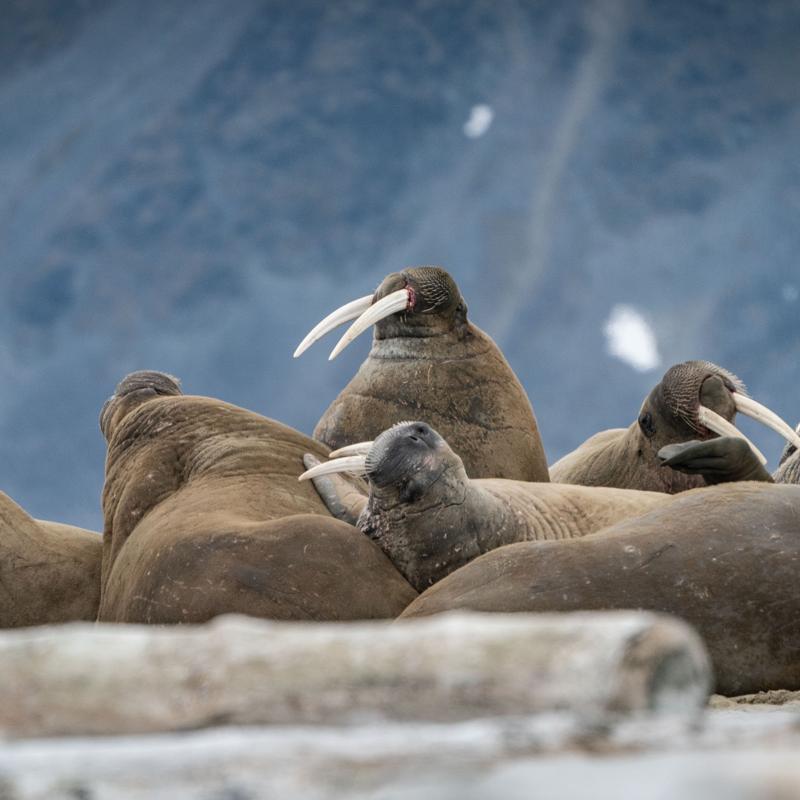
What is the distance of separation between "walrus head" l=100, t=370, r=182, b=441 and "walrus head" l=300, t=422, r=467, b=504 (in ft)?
5.27

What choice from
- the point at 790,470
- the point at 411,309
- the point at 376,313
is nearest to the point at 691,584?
the point at 376,313

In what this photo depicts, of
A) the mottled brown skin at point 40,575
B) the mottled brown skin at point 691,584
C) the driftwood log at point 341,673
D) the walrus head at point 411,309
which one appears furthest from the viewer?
the walrus head at point 411,309

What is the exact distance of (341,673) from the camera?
1.85 meters

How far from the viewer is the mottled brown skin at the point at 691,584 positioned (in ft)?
14.9

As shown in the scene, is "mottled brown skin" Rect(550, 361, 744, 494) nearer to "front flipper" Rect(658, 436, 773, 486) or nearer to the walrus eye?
the walrus eye

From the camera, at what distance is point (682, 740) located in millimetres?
1574

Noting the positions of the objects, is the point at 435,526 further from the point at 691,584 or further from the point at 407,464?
the point at 691,584

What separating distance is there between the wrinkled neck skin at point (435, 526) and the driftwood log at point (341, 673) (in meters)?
3.54

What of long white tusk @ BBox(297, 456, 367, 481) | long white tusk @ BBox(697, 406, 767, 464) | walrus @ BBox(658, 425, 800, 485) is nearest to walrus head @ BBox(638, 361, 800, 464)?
long white tusk @ BBox(697, 406, 767, 464)

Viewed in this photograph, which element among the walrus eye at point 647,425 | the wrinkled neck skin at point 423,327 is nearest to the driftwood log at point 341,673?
the wrinkled neck skin at point 423,327

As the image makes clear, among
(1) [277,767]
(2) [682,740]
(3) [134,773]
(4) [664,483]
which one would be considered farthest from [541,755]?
(4) [664,483]

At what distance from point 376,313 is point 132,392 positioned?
1.39 metres

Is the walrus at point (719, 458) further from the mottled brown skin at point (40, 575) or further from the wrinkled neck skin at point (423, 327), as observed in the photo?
the mottled brown skin at point (40, 575)

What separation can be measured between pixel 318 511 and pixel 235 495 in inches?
16.4
